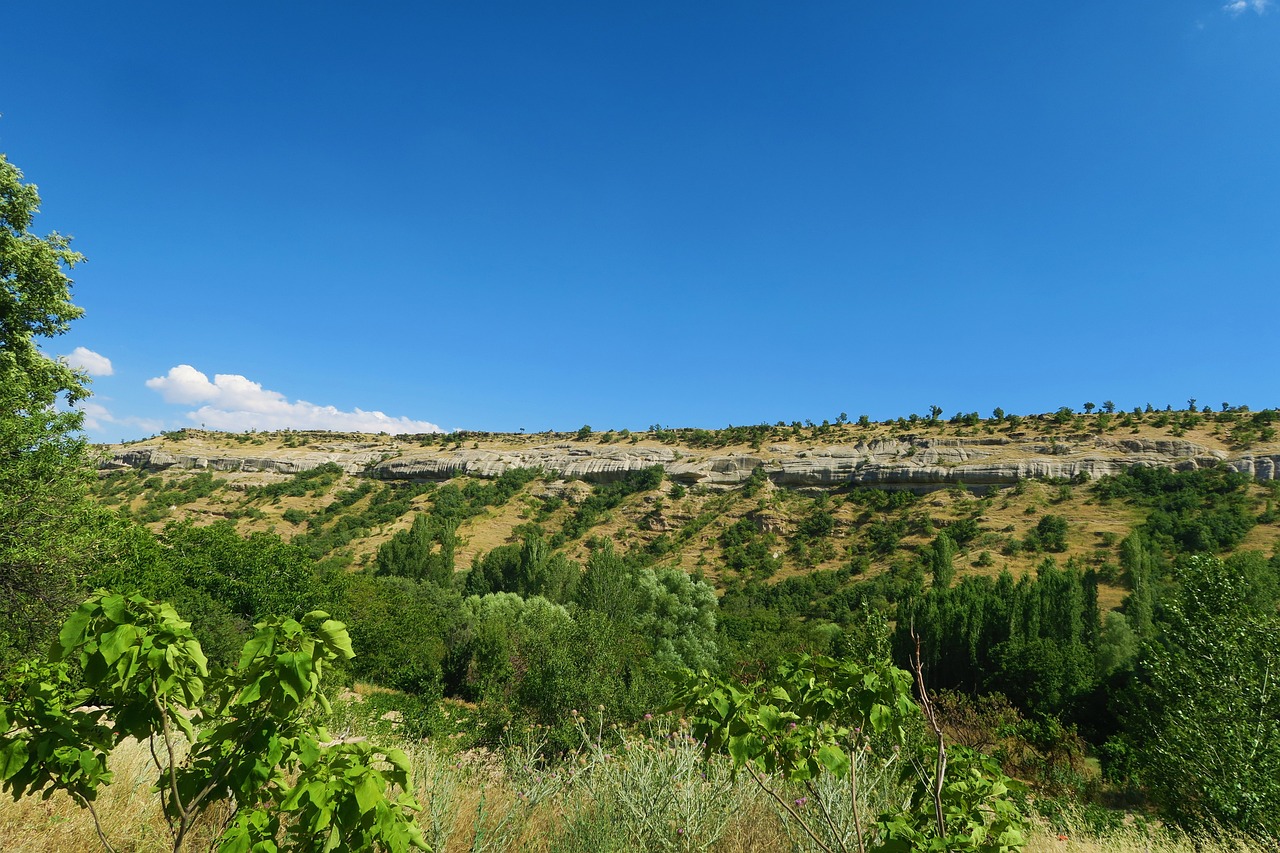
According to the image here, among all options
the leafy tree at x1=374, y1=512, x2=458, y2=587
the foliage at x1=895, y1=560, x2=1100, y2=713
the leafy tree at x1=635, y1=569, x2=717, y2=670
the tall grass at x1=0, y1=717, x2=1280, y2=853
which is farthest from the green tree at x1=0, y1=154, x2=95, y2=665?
the leafy tree at x1=374, y1=512, x2=458, y2=587

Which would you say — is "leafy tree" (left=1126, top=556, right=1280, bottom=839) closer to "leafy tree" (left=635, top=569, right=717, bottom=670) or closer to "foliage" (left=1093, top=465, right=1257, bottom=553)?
"leafy tree" (left=635, top=569, right=717, bottom=670)

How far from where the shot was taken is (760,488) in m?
68.7

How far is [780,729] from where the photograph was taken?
127 inches

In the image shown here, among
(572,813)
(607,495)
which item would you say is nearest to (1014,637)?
(572,813)

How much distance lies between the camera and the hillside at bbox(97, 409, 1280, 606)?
52.6 meters

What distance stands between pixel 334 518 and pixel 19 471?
208 ft

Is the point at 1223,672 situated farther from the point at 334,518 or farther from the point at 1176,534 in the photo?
the point at 334,518

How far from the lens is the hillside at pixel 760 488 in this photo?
52.6 metres

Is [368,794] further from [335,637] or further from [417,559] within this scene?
[417,559]

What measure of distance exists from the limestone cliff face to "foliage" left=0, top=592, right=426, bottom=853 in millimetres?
65811

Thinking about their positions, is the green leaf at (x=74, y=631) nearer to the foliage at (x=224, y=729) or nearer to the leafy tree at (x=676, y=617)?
the foliage at (x=224, y=729)

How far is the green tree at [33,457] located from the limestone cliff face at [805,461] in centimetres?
5257

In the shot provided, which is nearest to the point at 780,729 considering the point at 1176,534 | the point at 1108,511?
the point at 1176,534

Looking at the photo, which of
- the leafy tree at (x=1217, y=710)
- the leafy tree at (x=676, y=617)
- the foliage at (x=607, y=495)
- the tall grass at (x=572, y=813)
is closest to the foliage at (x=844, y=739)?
the tall grass at (x=572, y=813)
